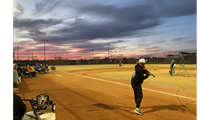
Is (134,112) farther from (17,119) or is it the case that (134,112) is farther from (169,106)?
(17,119)

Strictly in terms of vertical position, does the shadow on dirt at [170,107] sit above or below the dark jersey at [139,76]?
below

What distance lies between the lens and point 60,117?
5.46 metres

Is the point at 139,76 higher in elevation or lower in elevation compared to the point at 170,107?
higher

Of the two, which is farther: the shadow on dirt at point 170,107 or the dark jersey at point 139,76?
the shadow on dirt at point 170,107

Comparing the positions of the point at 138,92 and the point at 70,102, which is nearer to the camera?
the point at 138,92

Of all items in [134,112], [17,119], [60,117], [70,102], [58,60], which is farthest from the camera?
[58,60]

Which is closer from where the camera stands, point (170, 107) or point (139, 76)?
point (139, 76)

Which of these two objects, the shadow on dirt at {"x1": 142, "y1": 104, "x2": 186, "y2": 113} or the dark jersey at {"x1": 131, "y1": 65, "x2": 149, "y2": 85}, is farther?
the shadow on dirt at {"x1": 142, "y1": 104, "x2": 186, "y2": 113}

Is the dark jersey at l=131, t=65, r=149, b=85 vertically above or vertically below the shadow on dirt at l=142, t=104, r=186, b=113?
above
